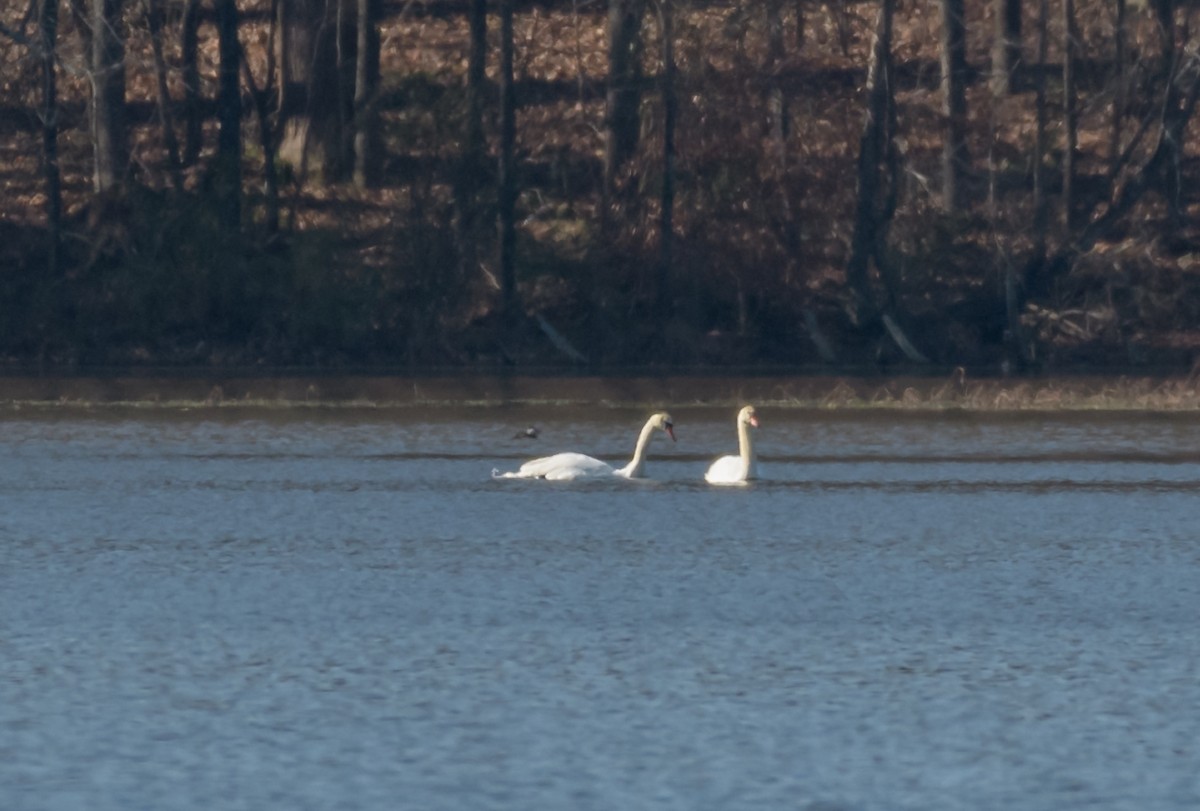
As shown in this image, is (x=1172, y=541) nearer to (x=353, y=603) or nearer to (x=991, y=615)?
(x=991, y=615)

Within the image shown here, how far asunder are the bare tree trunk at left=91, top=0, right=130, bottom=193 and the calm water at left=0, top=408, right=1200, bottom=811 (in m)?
17.6

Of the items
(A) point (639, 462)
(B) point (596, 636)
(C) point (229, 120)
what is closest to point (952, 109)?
(C) point (229, 120)

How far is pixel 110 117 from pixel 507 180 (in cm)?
704

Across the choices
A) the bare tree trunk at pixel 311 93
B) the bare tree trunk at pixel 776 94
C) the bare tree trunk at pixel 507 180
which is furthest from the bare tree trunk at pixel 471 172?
the bare tree trunk at pixel 776 94

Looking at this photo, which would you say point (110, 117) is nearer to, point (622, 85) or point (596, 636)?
point (622, 85)

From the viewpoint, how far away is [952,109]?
4300 centimetres

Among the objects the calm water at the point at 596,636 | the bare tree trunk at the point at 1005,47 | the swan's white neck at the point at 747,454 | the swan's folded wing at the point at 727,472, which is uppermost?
the bare tree trunk at the point at 1005,47

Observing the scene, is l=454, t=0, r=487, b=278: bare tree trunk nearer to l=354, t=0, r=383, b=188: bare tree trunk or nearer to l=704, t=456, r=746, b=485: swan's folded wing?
l=354, t=0, r=383, b=188: bare tree trunk

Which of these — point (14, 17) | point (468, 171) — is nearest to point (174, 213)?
point (468, 171)

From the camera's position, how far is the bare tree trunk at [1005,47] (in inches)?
1761

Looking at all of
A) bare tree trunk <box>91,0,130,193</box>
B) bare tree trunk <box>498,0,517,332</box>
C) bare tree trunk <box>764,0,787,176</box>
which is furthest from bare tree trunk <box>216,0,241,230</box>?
bare tree trunk <box>764,0,787,176</box>

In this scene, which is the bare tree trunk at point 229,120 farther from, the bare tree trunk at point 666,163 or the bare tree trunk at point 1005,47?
the bare tree trunk at point 1005,47

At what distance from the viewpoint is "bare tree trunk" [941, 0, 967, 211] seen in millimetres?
42125

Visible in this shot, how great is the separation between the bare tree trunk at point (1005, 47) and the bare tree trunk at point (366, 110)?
36.9 feet
